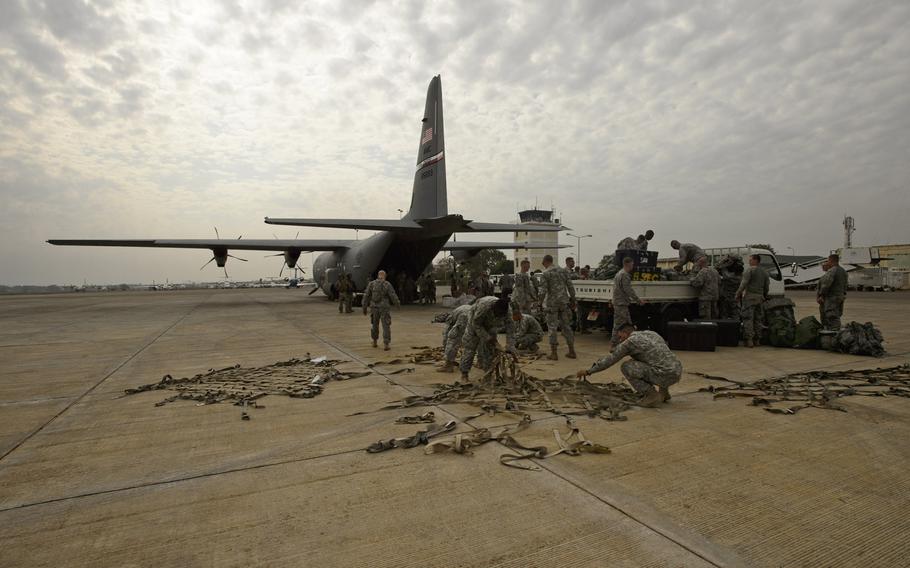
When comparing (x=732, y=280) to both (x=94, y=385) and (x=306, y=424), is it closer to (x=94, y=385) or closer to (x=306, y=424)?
(x=306, y=424)

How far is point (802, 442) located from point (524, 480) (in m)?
2.66

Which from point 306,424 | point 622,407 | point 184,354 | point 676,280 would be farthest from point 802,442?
point 184,354

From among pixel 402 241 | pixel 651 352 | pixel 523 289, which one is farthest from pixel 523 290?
pixel 402 241

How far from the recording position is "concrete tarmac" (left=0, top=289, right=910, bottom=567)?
2562 mm

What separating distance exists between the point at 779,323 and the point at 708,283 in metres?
1.66

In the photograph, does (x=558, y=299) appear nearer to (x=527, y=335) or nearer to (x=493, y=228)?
(x=527, y=335)

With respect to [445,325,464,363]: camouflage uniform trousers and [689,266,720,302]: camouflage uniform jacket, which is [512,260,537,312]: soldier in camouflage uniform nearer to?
[445,325,464,363]: camouflage uniform trousers

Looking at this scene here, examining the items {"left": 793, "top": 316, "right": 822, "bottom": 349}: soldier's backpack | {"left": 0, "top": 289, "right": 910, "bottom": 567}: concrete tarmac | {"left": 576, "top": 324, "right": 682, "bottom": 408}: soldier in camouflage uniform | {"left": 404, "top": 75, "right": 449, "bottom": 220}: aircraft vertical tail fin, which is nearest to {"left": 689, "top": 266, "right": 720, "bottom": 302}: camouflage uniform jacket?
{"left": 793, "top": 316, "right": 822, "bottom": 349}: soldier's backpack

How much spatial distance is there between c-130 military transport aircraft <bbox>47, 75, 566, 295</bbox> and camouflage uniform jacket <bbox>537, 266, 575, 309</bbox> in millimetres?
4109

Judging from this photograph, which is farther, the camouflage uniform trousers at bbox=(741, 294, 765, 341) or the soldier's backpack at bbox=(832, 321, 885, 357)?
the camouflage uniform trousers at bbox=(741, 294, 765, 341)

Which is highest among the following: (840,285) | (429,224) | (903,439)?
(429,224)

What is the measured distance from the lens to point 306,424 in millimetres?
4848

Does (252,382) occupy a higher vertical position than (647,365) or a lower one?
lower

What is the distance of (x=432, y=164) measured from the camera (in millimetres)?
17875
